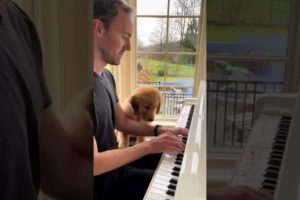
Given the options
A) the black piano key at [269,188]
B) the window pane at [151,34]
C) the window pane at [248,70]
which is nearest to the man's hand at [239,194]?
the black piano key at [269,188]

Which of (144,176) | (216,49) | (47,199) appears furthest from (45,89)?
(144,176)

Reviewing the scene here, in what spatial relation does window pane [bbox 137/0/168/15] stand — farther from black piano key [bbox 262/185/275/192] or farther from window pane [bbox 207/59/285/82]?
black piano key [bbox 262/185/275/192]

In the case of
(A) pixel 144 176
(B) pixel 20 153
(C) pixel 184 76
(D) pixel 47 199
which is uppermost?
(C) pixel 184 76

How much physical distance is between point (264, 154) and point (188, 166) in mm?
399

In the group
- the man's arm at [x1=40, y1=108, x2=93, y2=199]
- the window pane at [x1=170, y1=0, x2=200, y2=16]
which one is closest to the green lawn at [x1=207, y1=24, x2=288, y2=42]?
the window pane at [x1=170, y1=0, x2=200, y2=16]

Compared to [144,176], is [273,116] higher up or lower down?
higher up

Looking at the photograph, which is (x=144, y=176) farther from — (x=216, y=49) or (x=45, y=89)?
(x=216, y=49)

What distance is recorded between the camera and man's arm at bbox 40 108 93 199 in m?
0.58

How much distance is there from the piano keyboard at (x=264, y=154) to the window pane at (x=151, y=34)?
0.36 m

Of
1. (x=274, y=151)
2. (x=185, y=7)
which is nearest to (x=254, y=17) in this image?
(x=274, y=151)

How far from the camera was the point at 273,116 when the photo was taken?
413mm

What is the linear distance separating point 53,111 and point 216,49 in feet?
1.03

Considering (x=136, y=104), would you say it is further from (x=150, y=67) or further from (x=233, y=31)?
(x=233, y=31)

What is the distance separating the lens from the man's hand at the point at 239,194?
422mm
